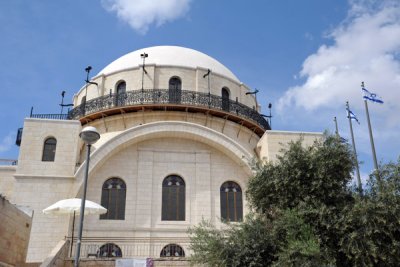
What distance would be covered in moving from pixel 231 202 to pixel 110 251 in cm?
530

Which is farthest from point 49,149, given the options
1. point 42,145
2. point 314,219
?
point 314,219

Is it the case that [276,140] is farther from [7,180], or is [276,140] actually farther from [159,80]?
[7,180]

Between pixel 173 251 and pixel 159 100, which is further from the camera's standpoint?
pixel 159 100

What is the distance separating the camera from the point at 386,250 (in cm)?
1155

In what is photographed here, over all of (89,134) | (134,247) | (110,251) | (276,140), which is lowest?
(110,251)

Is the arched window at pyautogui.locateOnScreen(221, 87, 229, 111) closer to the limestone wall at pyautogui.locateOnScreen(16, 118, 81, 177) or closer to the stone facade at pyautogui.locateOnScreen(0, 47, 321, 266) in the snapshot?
the stone facade at pyautogui.locateOnScreen(0, 47, 321, 266)

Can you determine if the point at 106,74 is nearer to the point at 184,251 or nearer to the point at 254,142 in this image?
the point at 254,142

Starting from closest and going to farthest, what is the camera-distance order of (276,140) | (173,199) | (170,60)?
(173,199) → (276,140) → (170,60)

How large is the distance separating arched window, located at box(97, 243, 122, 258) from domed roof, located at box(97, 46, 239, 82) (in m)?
9.26

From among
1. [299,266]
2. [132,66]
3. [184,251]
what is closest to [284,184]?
[299,266]

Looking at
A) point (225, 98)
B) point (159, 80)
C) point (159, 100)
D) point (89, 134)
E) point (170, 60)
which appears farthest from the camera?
point (170, 60)

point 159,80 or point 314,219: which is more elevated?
point 159,80

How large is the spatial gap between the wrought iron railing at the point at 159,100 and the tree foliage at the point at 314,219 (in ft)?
26.1

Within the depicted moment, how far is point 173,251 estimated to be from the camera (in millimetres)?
17641
